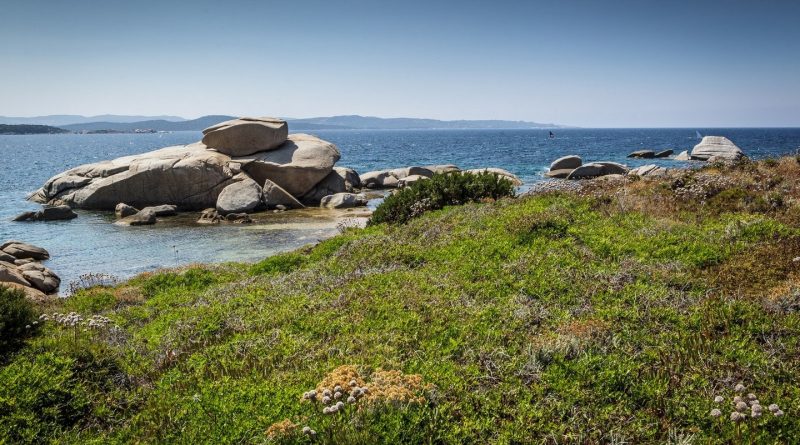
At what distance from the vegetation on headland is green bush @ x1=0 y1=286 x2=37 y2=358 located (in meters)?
0.27

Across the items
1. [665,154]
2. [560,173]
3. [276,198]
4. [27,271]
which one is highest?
[665,154]

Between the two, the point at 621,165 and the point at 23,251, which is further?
the point at 621,165

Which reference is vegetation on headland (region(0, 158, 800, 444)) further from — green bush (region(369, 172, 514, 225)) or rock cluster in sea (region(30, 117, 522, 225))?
rock cluster in sea (region(30, 117, 522, 225))

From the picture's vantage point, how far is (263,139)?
3947 centimetres

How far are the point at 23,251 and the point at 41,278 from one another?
5485 mm

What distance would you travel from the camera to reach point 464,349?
7.03 meters

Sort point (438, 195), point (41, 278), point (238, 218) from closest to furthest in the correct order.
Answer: point (41, 278) < point (438, 195) < point (238, 218)

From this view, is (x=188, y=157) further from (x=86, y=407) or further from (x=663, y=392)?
(x=663, y=392)

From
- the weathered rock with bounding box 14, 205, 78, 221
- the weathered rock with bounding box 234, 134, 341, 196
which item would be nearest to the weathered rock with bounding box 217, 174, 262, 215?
the weathered rock with bounding box 234, 134, 341, 196

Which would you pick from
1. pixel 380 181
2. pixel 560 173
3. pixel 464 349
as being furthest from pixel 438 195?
pixel 560 173

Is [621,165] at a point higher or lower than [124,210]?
higher

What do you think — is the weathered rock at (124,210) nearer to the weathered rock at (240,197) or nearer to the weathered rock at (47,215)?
the weathered rock at (47,215)

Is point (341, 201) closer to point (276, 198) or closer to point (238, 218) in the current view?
point (276, 198)

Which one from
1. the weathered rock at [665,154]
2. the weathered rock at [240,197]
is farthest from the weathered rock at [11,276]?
the weathered rock at [665,154]
